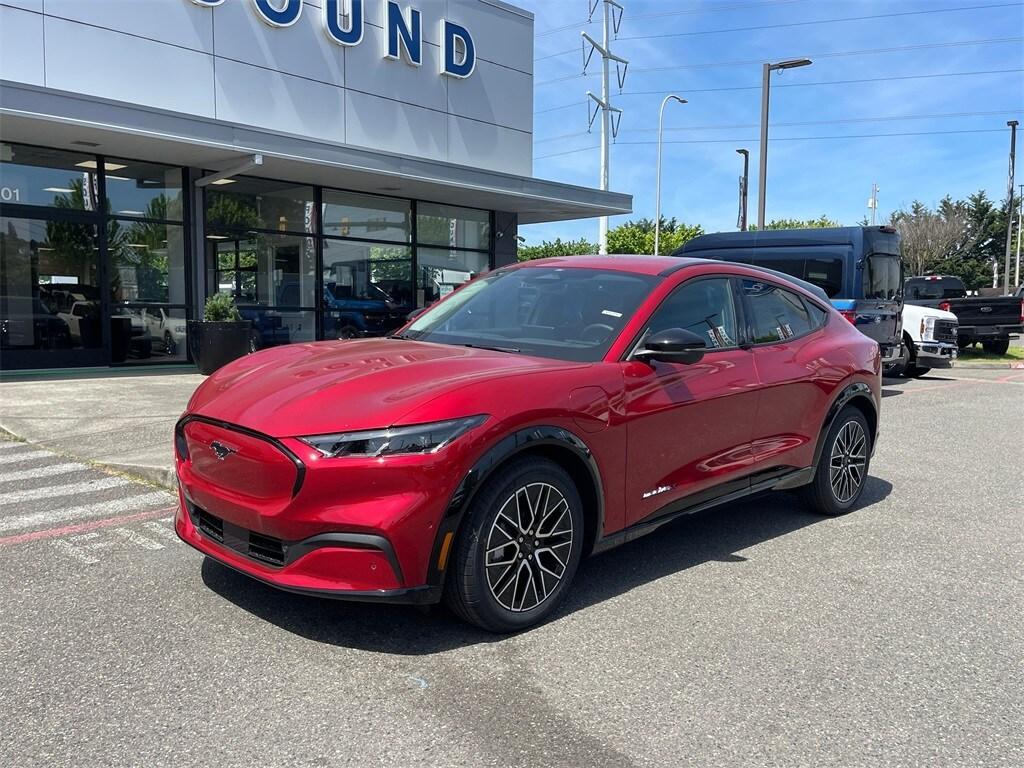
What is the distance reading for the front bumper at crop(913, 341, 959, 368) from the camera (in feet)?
48.9

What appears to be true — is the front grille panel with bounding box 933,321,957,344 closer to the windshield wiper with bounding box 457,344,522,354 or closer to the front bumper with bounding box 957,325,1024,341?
the front bumper with bounding box 957,325,1024,341

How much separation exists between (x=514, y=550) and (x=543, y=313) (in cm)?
153

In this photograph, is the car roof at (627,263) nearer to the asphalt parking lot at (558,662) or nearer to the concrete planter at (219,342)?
the asphalt parking lot at (558,662)

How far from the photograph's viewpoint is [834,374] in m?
5.32

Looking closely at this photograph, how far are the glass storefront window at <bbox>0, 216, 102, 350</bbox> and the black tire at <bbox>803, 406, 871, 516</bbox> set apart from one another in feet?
37.7

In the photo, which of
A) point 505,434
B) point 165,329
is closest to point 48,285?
point 165,329

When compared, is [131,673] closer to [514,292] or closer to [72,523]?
[72,523]

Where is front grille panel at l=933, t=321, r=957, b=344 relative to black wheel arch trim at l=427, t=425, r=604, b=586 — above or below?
above

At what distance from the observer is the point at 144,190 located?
1352 cm

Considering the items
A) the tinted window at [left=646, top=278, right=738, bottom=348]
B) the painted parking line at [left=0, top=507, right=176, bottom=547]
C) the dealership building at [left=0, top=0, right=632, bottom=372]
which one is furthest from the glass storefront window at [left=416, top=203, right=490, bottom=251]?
the tinted window at [left=646, top=278, right=738, bottom=348]

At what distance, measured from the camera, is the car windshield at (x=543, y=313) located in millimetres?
4113

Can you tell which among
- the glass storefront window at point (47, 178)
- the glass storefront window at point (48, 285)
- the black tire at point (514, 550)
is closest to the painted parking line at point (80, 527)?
the black tire at point (514, 550)

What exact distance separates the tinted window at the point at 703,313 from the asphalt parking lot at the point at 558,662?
4.09 feet

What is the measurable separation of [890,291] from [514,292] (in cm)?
1021
